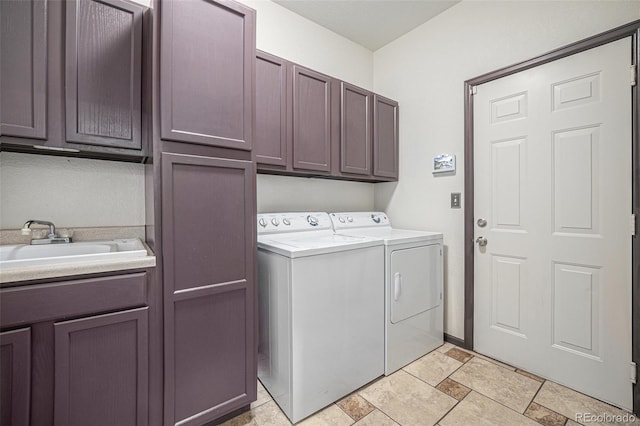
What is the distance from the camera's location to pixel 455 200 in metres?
2.31

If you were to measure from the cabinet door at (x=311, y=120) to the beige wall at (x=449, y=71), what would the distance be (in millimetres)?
928

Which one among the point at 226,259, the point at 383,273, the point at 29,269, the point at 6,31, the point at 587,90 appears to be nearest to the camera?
the point at 29,269

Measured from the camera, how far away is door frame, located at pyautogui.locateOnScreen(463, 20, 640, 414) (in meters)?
1.51

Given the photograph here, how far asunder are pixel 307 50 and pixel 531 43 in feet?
5.54

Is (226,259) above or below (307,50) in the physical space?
below

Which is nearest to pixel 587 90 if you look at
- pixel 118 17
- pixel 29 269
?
pixel 118 17

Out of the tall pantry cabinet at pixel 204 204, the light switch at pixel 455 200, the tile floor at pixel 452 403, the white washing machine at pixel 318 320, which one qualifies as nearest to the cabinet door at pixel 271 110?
the tall pantry cabinet at pixel 204 204

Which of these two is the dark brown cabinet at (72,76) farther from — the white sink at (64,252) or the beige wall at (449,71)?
the beige wall at (449,71)

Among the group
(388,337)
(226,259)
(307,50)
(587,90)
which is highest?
(307,50)

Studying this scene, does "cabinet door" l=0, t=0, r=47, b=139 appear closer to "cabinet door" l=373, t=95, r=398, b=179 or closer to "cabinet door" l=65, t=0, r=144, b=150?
"cabinet door" l=65, t=0, r=144, b=150

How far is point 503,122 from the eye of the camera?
80.3 inches

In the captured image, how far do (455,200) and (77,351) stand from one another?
2.48 m

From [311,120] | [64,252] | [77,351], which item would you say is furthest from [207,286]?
[311,120]

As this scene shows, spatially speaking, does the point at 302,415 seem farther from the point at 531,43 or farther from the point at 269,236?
the point at 531,43
